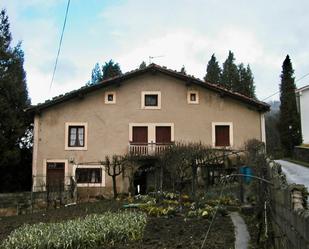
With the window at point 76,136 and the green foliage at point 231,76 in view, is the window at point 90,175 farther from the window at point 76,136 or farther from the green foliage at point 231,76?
the green foliage at point 231,76

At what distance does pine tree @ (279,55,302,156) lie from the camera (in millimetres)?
51219

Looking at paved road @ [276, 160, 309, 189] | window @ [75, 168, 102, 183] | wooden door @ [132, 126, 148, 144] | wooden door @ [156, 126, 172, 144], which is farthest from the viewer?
wooden door @ [156, 126, 172, 144]

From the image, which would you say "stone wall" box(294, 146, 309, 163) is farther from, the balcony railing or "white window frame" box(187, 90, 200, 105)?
the balcony railing

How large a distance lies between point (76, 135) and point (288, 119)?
26237 mm

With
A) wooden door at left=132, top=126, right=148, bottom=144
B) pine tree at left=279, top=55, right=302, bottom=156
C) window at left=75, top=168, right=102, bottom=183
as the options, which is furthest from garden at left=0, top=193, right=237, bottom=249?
pine tree at left=279, top=55, right=302, bottom=156

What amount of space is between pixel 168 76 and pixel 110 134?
5.53 meters

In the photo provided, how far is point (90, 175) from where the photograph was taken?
3300 cm

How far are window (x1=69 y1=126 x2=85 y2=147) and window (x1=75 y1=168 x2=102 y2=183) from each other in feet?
5.64

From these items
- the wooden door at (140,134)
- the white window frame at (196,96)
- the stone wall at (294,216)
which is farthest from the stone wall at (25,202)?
the stone wall at (294,216)

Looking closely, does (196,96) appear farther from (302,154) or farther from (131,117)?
(302,154)

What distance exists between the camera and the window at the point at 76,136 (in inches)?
1314

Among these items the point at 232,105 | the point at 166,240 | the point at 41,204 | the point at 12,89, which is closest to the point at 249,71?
the point at 232,105

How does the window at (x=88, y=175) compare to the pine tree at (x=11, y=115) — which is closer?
the window at (x=88, y=175)

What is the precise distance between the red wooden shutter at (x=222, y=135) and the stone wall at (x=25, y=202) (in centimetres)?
1295
